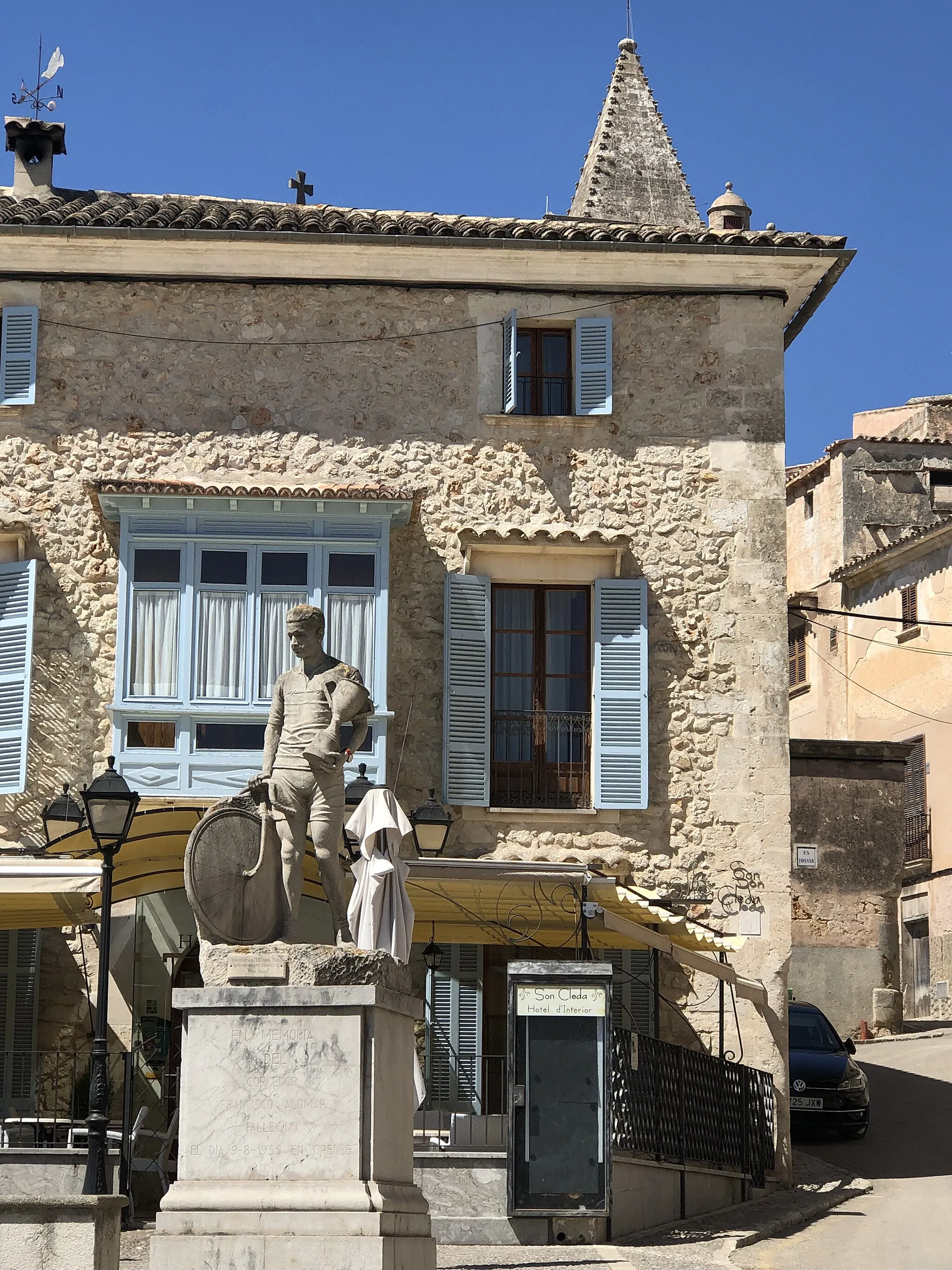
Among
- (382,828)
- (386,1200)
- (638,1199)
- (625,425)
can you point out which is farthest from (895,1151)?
(386,1200)

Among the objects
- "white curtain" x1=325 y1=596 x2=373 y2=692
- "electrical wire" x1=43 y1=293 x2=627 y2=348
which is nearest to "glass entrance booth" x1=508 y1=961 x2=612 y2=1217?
"white curtain" x1=325 y1=596 x2=373 y2=692

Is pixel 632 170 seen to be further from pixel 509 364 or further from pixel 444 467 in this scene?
pixel 444 467

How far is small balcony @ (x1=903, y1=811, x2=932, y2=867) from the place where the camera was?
3262cm

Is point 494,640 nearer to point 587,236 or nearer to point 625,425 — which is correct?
point 625,425

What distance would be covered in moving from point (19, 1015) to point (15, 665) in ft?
10.9

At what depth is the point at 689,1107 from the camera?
1471 cm

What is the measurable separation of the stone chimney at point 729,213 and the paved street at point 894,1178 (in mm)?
9773

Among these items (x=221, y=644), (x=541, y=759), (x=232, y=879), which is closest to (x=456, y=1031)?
(x=541, y=759)

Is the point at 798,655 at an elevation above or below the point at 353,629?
above

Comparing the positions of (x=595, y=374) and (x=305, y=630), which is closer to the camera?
(x=305, y=630)

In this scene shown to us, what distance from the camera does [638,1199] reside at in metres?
13.4

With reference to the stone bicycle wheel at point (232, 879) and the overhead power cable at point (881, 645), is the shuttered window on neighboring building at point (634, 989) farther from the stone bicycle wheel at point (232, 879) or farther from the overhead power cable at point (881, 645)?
the overhead power cable at point (881, 645)

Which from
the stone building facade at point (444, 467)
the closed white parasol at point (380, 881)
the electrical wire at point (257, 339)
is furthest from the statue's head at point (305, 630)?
the electrical wire at point (257, 339)

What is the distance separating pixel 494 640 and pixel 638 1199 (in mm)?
6202
